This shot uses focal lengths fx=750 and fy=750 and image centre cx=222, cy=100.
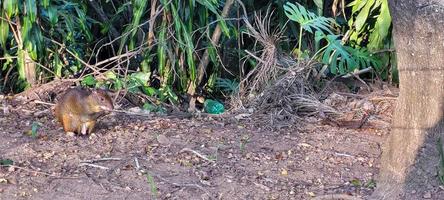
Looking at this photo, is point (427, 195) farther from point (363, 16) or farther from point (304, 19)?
point (363, 16)

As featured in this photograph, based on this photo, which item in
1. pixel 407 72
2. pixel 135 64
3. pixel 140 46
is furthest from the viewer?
pixel 135 64

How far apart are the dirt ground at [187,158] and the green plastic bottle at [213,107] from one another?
46cm

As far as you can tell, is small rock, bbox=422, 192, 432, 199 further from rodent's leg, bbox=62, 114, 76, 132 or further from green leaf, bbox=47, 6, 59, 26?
green leaf, bbox=47, 6, 59, 26

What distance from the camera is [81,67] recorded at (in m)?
6.97

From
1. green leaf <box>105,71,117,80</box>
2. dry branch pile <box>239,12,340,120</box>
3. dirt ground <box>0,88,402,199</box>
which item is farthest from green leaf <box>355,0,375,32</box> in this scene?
green leaf <box>105,71,117,80</box>

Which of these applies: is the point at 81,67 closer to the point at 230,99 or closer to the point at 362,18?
the point at 230,99

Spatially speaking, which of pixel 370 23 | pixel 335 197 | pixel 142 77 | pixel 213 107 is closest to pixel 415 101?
pixel 335 197

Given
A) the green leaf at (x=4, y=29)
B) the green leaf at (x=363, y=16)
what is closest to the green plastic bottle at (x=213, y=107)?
the green leaf at (x=363, y=16)

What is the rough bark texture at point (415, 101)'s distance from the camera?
389 centimetres

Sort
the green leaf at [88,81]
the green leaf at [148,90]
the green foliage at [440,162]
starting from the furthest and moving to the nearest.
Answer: the green leaf at [148,90]
the green leaf at [88,81]
the green foliage at [440,162]

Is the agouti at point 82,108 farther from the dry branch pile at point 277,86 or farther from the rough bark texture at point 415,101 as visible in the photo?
the rough bark texture at point 415,101

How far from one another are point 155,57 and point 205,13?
0.70 meters

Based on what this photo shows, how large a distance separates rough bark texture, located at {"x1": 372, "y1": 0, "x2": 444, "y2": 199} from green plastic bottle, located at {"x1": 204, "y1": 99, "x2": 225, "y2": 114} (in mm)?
2542

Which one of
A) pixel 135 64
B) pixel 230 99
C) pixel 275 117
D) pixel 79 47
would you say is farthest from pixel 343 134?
pixel 79 47
